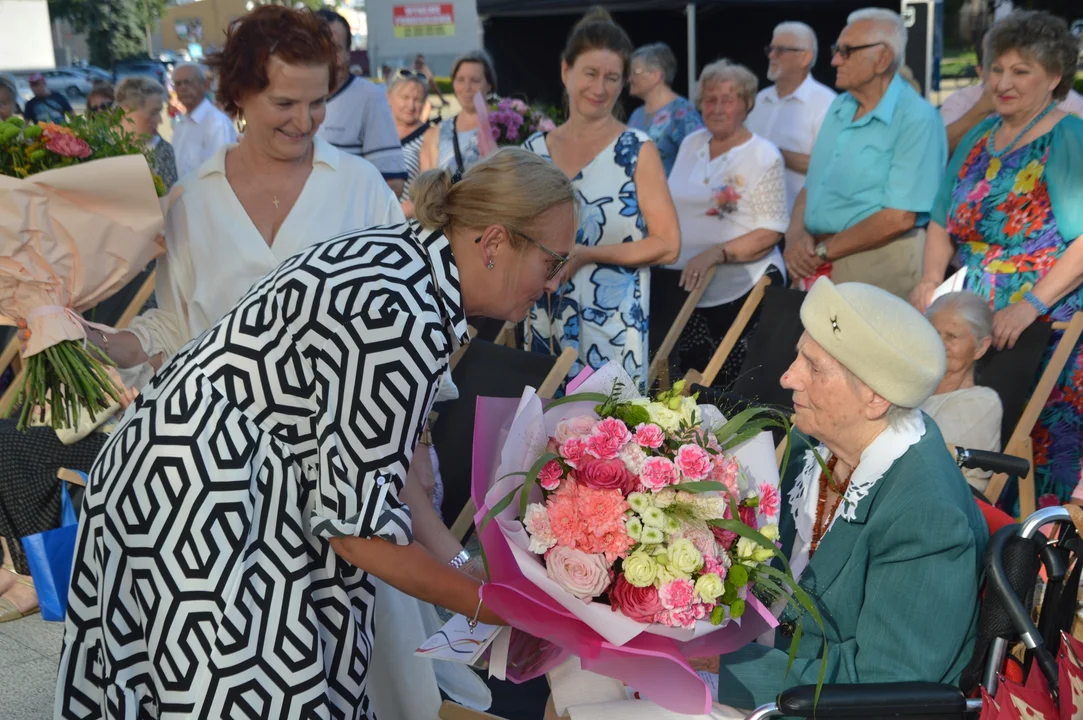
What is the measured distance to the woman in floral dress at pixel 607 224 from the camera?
4.24m

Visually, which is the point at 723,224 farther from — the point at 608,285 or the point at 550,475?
the point at 550,475

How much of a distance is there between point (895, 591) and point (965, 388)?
1.77 m

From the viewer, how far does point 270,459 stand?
1926 millimetres

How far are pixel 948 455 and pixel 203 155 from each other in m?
7.02

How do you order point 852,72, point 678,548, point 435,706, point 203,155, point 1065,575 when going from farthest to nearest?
1. point 203,155
2. point 852,72
3. point 435,706
4. point 1065,575
5. point 678,548

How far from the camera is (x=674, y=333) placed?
5.19 meters

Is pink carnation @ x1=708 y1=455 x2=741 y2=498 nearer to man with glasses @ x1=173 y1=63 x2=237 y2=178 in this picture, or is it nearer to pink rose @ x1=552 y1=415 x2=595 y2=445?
pink rose @ x1=552 y1=415 x2=595 y2=445

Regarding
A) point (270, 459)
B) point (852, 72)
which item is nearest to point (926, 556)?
point (270, 459)

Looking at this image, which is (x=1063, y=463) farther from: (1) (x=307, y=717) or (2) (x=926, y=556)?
(1) (x=307, y=717)

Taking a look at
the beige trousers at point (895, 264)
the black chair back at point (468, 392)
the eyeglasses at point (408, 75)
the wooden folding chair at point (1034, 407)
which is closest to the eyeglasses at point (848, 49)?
the beige trousers at point (895, 264)

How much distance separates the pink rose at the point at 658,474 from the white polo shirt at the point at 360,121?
13.3ft

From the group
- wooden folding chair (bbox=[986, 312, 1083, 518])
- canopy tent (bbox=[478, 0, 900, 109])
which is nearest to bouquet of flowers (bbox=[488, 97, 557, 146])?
wooden folding chair (bbox=[986, 312, 1083, 518])

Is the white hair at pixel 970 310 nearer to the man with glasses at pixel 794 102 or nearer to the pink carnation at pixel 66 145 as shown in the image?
the man with glasses at pixel 794 102

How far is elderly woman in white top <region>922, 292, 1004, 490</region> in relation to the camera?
3.60 metres
